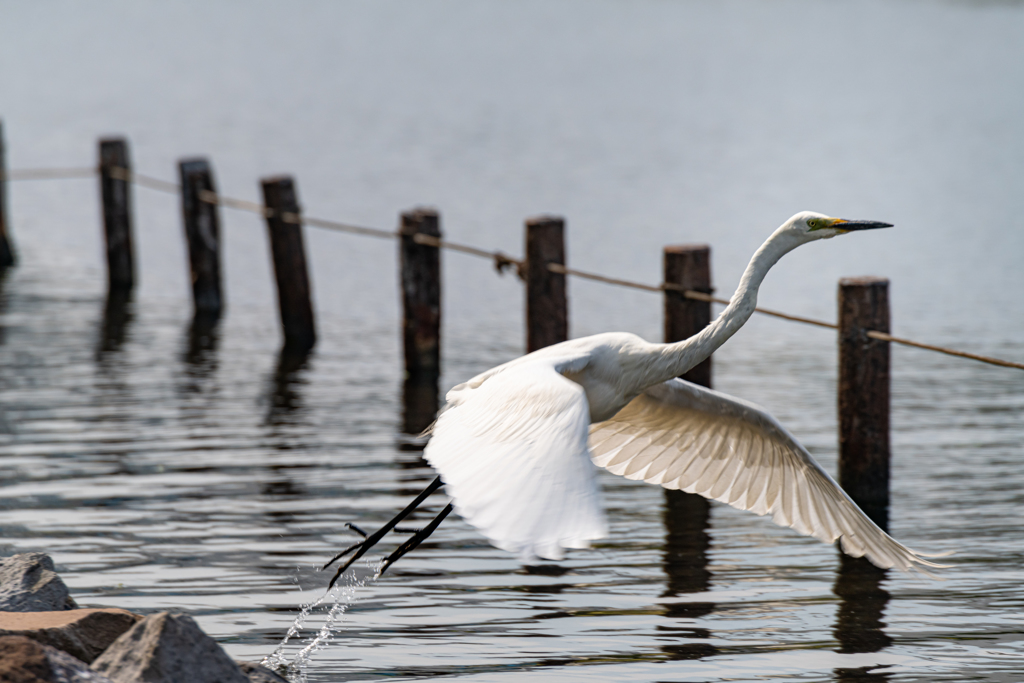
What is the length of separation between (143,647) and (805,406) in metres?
6.97

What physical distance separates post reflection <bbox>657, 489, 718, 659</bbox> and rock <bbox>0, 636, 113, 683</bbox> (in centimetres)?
224

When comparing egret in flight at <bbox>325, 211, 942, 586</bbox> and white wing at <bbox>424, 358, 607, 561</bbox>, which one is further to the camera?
egret in flight at <bbox>325, 211, 942, 586</bbox>

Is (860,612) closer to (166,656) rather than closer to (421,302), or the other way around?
(166,656)

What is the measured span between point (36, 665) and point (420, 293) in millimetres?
6853

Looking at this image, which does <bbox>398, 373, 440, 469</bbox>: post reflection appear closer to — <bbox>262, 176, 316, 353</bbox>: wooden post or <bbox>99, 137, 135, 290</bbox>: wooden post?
<bbox>262, 176, 316, 353</bbox>: wooden post

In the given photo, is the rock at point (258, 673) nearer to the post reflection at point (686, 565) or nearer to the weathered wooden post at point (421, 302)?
the post reflection at point (686, 565)

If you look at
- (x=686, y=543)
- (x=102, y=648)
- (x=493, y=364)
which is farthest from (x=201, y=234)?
(x=102, y=648)

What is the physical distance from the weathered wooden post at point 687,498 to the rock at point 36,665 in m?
2.83

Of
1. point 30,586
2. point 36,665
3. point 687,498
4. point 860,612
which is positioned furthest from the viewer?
point 687,498

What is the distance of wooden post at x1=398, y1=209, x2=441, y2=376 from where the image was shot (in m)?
10.1

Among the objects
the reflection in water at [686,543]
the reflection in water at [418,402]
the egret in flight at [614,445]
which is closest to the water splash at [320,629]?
the egret in flight at [614,445]

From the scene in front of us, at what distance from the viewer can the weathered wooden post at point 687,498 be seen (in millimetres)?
6035


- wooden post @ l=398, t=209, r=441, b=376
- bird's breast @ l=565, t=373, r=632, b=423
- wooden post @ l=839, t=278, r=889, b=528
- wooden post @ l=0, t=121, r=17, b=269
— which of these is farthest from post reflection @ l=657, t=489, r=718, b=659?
wooden post @ l=0, t=121, r=17, b=269

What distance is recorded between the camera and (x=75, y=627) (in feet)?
13.4
